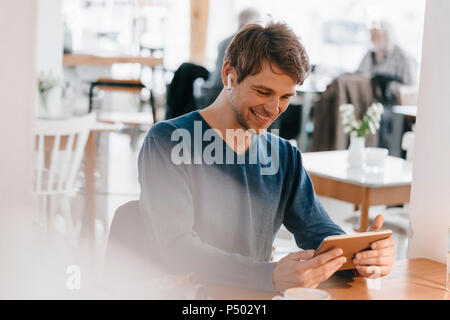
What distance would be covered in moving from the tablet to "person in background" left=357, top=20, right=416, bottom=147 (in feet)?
12.3

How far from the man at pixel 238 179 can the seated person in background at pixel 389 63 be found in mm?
3636

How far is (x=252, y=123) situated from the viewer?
4.64ft

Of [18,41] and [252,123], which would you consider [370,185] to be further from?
[18,41]

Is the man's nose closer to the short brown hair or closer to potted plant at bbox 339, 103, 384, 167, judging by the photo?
the short brown hair

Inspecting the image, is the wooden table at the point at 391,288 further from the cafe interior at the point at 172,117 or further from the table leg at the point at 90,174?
the table leg at the point at 90,174

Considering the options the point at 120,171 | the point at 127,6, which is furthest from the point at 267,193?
the point at 127,6

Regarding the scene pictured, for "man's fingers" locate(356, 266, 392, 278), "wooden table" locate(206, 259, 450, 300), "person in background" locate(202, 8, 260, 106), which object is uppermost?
"person in background" locate(202, 8, 260, 106)

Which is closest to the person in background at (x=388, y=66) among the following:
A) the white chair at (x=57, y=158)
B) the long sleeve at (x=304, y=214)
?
the white chair at (x=57, y=158)

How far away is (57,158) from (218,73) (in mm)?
1368

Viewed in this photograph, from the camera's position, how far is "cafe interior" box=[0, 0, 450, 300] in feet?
3.40

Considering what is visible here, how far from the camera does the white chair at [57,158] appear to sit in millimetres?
2861

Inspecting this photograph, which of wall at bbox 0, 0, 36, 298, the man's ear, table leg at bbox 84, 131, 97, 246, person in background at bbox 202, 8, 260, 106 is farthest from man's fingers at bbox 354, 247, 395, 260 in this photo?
person in background at bbox 202, 8, 260, 106

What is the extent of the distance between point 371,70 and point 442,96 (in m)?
3.64

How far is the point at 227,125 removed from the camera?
1.41 meters
